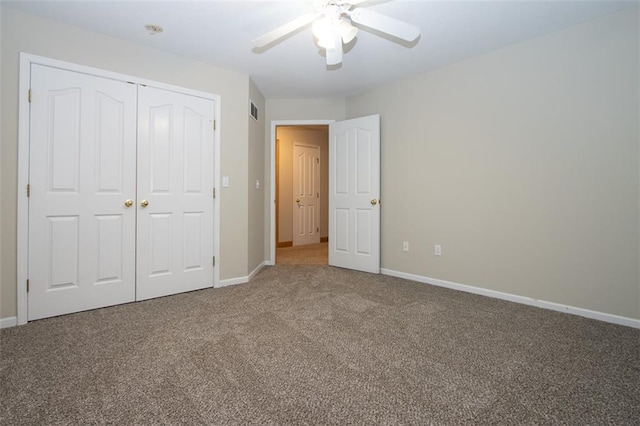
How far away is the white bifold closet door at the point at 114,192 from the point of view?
2414 mm

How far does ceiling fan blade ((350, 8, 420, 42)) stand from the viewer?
189cm

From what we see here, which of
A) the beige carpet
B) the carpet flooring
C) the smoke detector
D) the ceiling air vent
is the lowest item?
the carpet flooring

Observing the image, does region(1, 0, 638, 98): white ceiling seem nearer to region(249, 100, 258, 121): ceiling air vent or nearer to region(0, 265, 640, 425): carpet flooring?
→ region(249, 100, 258, 121): ceiling air vent

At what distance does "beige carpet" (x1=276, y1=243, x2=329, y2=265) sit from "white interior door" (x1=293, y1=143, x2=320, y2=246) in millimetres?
296

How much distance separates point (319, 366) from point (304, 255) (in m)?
3.66

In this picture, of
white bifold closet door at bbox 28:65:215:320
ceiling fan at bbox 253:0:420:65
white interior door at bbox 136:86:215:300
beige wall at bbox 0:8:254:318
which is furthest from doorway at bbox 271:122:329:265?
ceiling fan at bbox 253:0:420:65

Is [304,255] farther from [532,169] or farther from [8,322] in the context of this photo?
[8,322]

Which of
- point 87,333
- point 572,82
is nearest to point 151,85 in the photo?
point 87,333

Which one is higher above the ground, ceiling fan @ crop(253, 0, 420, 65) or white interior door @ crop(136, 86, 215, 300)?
ceiling fan @ crop(253, 0, 420, 65)

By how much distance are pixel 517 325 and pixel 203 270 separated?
9.38ft

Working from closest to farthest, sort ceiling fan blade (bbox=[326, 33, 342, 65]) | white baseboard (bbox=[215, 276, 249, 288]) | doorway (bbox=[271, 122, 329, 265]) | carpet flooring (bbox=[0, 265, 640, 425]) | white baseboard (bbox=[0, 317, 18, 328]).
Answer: carpet flooring (bbox=[0, 265, 640, 425]) < ceiling fan blade (bbox=[326, 33, 342, 65]) < white baseboard (bbox=[0, 317, 18, 328]) < white baseboard (bbox=[215, 276, 249, 288]) < doorway (bbox=[271, 122, 329, 265])

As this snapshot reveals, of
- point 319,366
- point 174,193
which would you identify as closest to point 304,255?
point 174,193

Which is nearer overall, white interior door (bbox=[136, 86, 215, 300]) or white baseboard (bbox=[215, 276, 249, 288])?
white interior door (bbox=[136, 86, 215, 300])

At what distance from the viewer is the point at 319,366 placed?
169cm
